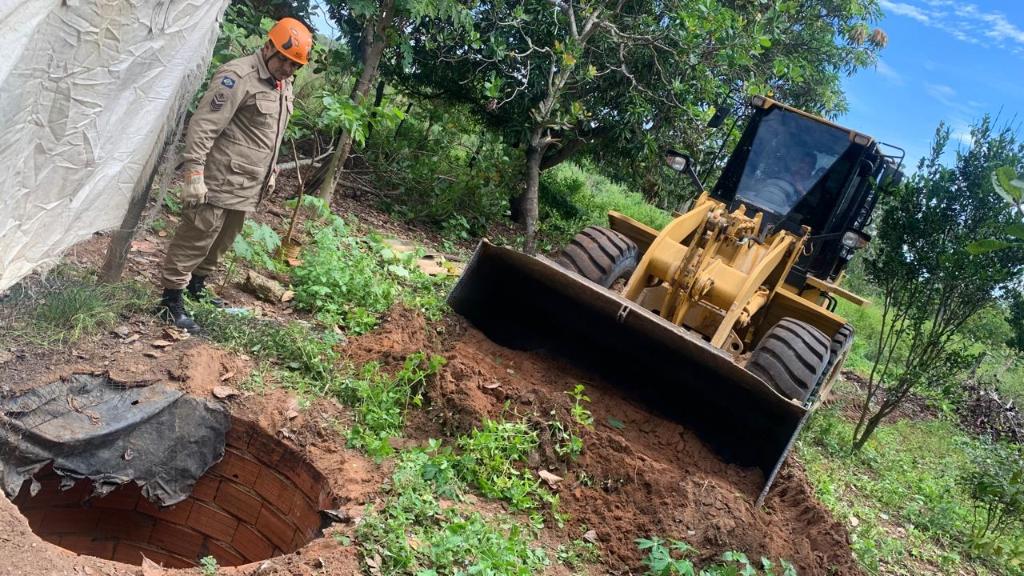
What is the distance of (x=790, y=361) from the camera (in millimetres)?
5555

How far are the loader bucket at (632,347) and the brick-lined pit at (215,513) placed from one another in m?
1.93

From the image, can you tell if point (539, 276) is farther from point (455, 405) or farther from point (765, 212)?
point (765, 212)

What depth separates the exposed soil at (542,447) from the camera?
13.6 feet

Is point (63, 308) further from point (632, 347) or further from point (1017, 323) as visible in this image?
point (1017, 323)

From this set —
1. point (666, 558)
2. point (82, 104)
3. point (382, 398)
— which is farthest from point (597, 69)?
point (666, 558)

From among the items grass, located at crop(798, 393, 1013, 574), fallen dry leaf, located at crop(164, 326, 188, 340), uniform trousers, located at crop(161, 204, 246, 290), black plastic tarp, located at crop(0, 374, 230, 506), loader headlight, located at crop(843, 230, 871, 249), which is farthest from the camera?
loader headlight, located at crop(843, 230, 871, 249)

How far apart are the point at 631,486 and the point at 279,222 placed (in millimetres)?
4366

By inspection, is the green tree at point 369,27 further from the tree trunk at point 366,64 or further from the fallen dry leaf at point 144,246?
the fallen dry leaf at point 144,246

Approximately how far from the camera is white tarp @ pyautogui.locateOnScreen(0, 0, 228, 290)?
360cm

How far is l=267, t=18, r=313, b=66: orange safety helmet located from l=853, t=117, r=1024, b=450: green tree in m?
5.33

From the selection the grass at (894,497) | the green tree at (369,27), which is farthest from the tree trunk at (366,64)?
the grass at (894,497)

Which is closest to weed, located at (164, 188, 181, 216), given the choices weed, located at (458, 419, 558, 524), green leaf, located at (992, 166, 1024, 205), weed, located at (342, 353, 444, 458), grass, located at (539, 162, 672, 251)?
weed, located at (342, 353, 444, 458)

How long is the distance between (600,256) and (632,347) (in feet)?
3.68

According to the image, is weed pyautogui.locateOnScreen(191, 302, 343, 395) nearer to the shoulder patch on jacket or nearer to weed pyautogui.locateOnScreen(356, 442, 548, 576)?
weed pyautogui.locateOnScreen(356, 442, 548, 576)
